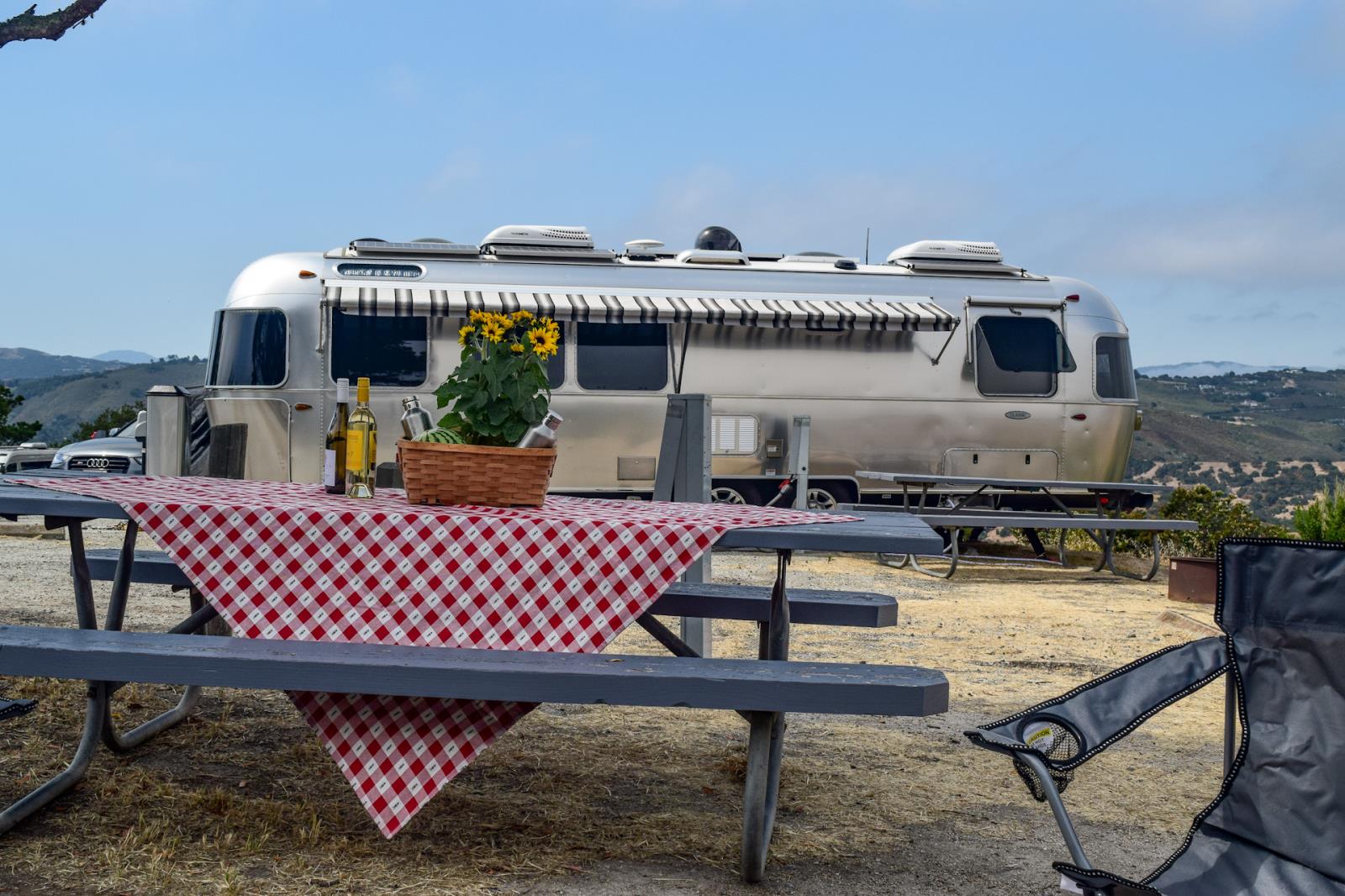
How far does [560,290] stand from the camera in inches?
394

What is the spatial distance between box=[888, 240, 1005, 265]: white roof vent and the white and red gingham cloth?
8584 mm

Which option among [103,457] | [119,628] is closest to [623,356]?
[103,457]

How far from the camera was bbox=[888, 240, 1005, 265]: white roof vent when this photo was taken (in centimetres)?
1100

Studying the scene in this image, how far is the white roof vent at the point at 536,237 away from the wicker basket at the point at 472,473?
24.6 ft

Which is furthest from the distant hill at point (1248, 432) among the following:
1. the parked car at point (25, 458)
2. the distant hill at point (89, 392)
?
the distant hill at point (89, 392)

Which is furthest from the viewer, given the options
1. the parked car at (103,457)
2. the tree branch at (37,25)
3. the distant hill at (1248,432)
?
the distant hill at (1248,432)

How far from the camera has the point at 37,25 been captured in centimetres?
669

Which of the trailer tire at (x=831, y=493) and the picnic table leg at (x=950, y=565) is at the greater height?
the trailer tire at (x=831, y=493)

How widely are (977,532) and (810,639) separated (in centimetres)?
628

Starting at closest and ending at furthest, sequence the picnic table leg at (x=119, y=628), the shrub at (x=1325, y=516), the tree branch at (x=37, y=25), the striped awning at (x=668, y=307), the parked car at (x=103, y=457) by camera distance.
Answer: the picnic table leg at (x=119, y=628) → the tree branch at (x=37, y=25) → the shrub at (x=1325, y=516) → the striped awning at (x=668, y=307) → the parked car at (x=103, y=457)

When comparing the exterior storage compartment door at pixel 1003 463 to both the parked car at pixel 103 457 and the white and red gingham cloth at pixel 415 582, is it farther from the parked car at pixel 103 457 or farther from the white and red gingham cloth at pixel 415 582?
the white and red gingham cloth at pixel 415 582

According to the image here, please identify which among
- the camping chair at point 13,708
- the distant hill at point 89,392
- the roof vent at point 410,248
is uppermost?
the roof vent at point 410,248

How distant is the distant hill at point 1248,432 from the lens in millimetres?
36469

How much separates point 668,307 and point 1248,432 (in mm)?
40656
